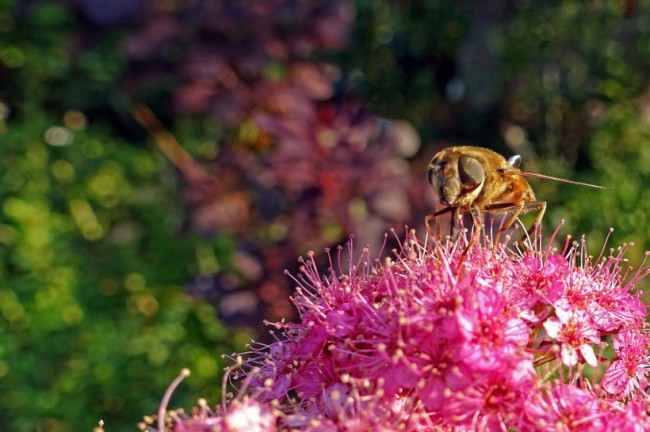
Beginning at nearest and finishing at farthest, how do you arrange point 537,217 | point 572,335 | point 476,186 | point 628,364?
point 572,335, point 628,364, point 476,186, point 537,217

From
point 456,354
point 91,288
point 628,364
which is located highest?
point 456,354

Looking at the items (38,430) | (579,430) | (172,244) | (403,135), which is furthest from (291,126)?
(579,430)

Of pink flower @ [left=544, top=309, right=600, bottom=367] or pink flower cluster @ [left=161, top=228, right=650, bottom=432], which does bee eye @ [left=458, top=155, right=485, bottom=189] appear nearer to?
pink flower cluster @ [left=161, top=228, right=650, bottom=432]

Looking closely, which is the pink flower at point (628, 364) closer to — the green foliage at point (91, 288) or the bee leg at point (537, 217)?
the bee leg at point (537, 217)

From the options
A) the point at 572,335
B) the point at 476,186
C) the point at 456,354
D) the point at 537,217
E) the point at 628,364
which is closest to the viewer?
the point at 456,354

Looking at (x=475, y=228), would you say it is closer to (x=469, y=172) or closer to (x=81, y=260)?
(x=469, y=172)

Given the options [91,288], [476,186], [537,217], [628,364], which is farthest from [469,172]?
[91,288]

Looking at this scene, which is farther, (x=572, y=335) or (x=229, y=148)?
(x=229, y=148)
